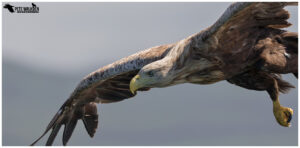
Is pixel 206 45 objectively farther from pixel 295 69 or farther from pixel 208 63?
pixel 295 69

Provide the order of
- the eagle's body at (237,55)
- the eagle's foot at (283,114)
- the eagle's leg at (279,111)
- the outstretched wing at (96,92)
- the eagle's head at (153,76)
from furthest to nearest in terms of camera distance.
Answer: the outstretched wing at (96,92), the eagle's foot at (283,114), the eagle's leg at (279,111), the eagle's head at (153,76), the eagle's body at (237,55)

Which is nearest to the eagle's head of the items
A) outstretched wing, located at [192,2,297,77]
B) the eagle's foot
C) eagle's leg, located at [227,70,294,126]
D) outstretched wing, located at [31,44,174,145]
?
outstretched wing, located at [192,2,297,77]

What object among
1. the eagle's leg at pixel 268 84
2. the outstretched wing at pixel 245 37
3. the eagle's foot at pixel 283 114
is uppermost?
the outstretched wing at pixel 245 37

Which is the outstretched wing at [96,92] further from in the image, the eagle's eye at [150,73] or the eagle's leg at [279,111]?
the eagle's leg at [279,111]

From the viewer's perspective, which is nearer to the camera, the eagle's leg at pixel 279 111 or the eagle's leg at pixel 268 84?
the eagle's leg at pixel 268 84

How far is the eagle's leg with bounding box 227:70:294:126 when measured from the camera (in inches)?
358

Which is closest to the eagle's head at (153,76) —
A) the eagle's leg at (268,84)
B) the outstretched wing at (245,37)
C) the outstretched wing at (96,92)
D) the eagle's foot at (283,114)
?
the outstretched wing at (245,37)

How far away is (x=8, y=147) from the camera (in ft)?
30.3

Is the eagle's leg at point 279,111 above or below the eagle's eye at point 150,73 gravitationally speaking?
below

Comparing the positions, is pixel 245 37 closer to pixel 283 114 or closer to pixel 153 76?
pixel 153 76

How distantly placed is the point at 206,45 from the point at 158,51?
1.50 m

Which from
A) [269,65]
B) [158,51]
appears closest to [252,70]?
[269,65]

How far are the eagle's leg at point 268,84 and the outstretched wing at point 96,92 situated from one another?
144 centimetres

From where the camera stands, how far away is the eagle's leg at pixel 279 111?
9.34 m
